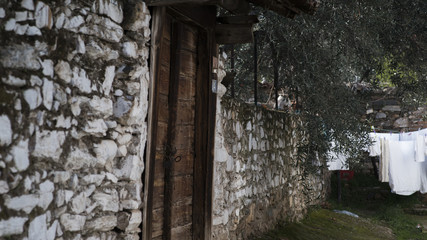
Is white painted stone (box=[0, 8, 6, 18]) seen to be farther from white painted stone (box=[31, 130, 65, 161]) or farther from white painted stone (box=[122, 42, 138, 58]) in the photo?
white painted stone (box=[122, 42, 138, 58])

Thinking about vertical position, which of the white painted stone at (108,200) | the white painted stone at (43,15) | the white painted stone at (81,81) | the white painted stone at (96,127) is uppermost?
the white painted stone at (43,15)

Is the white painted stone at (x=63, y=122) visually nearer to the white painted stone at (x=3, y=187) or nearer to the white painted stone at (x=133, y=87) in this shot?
the white painted stone at (x=3, y=187)

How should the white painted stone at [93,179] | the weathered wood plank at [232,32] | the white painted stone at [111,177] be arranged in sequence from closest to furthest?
the white painted stone at [93,179] → the white painted stone at [111,177] → the weathered wood plank at [232,32]

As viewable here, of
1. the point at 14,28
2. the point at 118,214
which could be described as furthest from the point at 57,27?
the point at 118,214

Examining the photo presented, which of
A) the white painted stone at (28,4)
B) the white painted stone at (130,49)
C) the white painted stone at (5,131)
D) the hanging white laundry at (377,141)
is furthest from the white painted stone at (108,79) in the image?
the hanging white laundry at (377,141)

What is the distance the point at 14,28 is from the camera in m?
2.27

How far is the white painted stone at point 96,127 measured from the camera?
111 inches

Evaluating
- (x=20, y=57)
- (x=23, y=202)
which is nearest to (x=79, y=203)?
(x=23, y=202)

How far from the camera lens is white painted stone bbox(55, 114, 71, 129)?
8.42 feet

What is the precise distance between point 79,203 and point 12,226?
55 centimetres

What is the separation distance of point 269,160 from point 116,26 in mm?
4945

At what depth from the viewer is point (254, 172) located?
6.87 m

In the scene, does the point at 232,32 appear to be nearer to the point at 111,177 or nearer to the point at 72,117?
the point at 111,177

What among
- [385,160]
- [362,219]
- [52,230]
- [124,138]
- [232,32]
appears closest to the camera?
[52,230]
